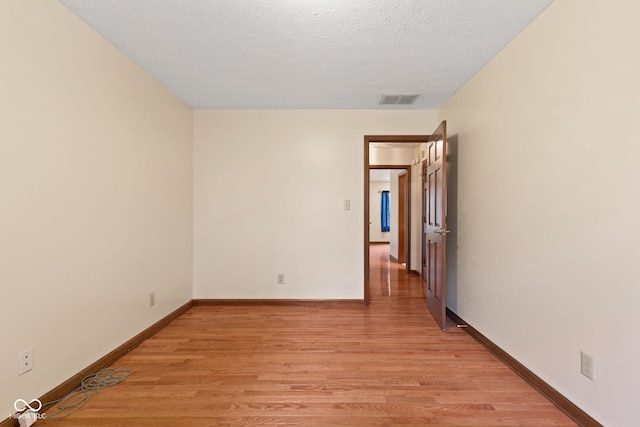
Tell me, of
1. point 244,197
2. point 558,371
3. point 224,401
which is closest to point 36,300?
point 224,401

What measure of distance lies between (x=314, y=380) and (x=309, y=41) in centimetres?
236

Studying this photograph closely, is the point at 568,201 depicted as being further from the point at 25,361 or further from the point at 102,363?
the point at 102,363

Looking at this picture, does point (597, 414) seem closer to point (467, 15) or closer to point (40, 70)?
point (467, 15)

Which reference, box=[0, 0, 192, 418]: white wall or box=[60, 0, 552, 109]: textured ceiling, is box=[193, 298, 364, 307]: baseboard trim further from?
box=[60, 0, 552, 109]: textured ceiling

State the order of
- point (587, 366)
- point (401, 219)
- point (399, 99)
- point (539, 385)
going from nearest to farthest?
point (587, 366) < point (539, 385) < point (399, 99) < point (401, 219)

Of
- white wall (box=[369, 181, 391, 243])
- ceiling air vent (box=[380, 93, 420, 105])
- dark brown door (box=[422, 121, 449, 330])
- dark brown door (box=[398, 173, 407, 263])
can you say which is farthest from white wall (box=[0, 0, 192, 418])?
white wall (box=[369, 181, 391, 243])

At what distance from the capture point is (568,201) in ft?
5.49

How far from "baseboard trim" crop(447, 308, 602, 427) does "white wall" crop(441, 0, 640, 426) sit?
1.5 inches

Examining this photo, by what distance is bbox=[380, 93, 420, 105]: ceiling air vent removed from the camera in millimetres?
3133

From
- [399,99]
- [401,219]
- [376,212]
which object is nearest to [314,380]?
[399,99]

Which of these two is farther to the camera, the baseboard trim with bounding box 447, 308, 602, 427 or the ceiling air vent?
the ceiling air vent

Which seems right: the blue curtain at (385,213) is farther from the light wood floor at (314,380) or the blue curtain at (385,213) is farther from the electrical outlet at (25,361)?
the electrical outlet at (25,361)

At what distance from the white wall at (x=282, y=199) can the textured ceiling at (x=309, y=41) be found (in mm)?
552

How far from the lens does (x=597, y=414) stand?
1.49 meters
